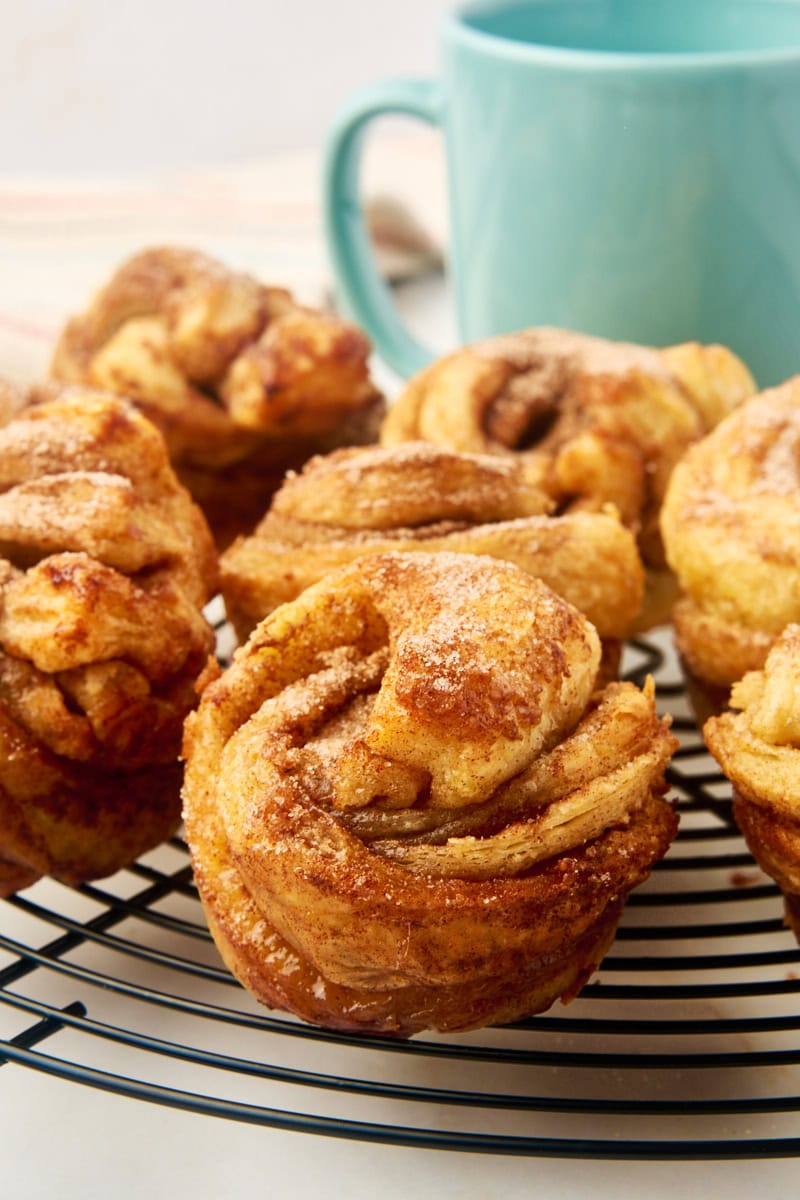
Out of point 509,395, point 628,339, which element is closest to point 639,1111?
point 509,395

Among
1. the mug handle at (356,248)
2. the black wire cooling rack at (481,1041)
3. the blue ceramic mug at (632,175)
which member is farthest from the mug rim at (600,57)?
the black wire cooling rack at (481,1041)

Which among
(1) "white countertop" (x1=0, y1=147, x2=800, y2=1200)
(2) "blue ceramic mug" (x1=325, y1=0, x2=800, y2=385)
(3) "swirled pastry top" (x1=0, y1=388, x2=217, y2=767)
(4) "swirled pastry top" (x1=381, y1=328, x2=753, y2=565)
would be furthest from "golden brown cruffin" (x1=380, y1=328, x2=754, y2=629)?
(1) "white countertop" (x1=0, y1=147, x2=800, y2=1200)

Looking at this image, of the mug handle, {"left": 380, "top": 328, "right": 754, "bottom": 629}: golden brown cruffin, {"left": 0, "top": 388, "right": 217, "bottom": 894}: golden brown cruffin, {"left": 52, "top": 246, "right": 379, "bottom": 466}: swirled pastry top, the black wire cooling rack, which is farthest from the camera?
the mug handle

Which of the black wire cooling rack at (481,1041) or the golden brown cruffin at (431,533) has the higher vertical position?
the golden brown cruffin at (431,533)

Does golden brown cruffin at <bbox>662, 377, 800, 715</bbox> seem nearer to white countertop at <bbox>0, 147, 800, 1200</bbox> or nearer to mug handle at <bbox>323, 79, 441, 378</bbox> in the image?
white countertop at <bbox>0, 147, 800, 1200</bbox>

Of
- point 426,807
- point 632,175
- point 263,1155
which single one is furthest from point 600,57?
point 263,1155

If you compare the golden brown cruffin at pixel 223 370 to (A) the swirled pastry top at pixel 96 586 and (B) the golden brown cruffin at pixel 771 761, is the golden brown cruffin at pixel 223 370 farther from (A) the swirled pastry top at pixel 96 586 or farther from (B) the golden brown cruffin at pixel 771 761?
(B) the golden brown cruffin at pixel 771 761
